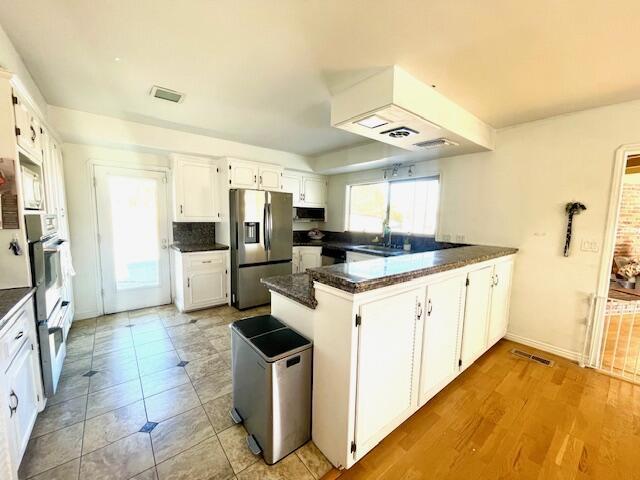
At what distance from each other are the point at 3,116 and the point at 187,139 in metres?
2.04

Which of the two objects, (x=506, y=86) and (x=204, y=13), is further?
(x=506, y=86)

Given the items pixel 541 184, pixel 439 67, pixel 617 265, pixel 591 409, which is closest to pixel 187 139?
pixel 439 67

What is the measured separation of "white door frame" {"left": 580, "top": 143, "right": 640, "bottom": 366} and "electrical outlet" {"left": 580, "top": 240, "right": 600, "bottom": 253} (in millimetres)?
52

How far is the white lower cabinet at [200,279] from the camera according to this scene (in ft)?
11.8

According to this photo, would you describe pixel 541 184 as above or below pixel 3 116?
below

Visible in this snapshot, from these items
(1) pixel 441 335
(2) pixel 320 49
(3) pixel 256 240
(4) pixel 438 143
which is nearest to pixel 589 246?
(4) pixel 438 143

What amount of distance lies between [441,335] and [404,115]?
1.70 m

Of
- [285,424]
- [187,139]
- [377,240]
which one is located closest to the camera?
[285,424]

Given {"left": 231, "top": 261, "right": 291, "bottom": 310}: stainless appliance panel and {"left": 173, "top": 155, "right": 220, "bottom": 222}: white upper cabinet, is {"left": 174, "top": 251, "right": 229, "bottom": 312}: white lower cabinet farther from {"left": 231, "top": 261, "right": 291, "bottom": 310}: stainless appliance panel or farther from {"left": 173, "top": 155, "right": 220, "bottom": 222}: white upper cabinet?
{"left": 173, "top": 155, "right": 220, "bottom": 222}: white upper cabinet

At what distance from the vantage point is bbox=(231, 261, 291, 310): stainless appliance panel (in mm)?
3791

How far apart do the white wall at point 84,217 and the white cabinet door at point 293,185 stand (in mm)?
2285

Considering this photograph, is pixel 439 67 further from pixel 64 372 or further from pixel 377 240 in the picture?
pixel 64 372

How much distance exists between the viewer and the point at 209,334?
3047 mm

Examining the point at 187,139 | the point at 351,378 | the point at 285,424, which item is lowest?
the point at 285,424
